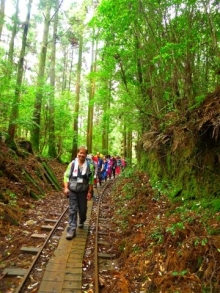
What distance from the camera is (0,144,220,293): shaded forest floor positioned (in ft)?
13.7

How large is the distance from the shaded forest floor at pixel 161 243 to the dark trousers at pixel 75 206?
1.23 meters

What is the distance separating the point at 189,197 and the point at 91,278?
3.05 metres

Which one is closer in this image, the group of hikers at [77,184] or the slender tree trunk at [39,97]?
the group of hikers at [77,184]

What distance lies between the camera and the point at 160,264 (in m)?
4.87

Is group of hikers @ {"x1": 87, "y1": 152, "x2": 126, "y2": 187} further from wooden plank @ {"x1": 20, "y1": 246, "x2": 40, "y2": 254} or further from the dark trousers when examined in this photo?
wooden plank @ {"x1": 20, "y1": 246, "x2": 40, "y2": 254}

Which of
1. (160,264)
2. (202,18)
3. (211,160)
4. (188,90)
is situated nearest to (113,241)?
(160,264)

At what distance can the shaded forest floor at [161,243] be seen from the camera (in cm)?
418

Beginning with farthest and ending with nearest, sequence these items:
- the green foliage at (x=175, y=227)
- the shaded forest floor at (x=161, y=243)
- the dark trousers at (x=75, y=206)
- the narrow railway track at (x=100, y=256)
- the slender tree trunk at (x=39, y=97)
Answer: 1. the slender tree trunk at (x=39, y=97)
2. the dark trousers at (x=75, y=206)
3. the green foliage at (x=175, y=227)
4. the narrow railway track at (x=100, y=256)
5. the shaded forest floor at (x=161, y=243)

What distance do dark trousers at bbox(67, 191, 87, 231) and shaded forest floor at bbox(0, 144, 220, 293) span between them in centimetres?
123

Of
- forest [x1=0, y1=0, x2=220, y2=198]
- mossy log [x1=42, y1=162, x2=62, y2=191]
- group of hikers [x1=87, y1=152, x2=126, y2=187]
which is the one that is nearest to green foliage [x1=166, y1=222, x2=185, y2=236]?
forest [x1=0, y1=0, x2=220, y2=198]

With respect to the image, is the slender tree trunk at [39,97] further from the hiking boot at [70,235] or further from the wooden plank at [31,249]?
the wooden plank at [31,249]

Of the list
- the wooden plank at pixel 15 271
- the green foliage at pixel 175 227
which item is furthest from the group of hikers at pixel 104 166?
the wooden plank at pixel 15 271

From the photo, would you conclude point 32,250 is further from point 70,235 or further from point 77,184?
point 77,184

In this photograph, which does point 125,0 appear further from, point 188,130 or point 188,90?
point 188,130
